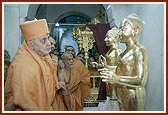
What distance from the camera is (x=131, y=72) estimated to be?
2.61m

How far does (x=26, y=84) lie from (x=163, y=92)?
114 centimetres

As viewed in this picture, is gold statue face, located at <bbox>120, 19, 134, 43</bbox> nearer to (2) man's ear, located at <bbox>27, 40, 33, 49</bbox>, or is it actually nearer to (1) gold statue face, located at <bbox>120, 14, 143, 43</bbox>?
(1) gold statue face, located at <bbox>120, 14, 143, 43</bbox>

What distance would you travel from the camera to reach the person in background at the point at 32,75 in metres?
2.34

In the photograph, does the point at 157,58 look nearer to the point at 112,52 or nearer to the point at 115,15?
the point at 112,52

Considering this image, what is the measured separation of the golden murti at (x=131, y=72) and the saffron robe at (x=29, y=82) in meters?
0.43

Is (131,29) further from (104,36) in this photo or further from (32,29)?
(104,36)

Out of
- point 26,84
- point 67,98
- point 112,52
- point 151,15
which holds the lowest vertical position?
point 67,98

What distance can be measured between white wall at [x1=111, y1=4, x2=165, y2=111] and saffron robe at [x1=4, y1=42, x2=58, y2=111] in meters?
0.84

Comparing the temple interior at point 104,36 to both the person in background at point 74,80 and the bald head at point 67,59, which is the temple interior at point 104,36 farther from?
the bald head at point 67,59

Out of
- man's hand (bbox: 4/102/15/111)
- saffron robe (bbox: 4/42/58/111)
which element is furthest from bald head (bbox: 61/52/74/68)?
man's hand (bbox: 4/102/15/111)

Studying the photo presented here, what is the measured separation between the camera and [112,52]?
331 centimetres

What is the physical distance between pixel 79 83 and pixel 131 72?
157 cm

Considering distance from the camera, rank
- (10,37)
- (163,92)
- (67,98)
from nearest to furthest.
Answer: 1. (163,92)
2. (10,37)
3. (67,98)

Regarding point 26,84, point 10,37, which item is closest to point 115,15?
point 10,37
